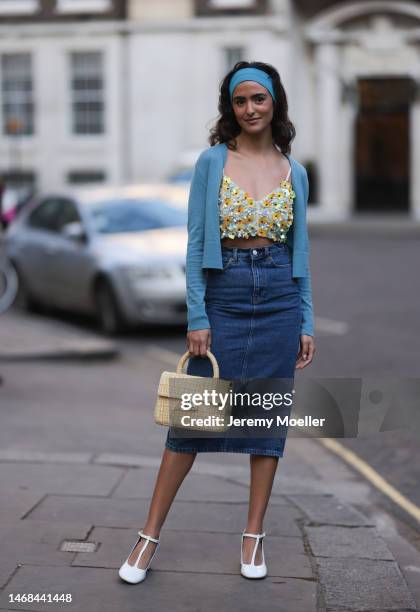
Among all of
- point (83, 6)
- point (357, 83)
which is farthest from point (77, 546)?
point (83, 6)

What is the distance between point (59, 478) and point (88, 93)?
2848cm

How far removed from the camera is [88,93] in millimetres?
32938

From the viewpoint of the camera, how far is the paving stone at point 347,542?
4504 millimetres

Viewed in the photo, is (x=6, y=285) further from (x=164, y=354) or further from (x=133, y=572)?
(x=133, y=572)

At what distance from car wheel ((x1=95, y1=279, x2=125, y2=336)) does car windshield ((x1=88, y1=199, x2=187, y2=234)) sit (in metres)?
0.66

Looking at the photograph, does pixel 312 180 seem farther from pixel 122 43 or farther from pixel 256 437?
pixel 256 437

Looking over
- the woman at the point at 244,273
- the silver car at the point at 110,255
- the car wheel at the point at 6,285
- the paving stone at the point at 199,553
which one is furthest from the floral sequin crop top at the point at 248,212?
the car wheel at the point at 6,285

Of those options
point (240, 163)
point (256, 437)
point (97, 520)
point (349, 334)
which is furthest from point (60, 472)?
point (349, 334)

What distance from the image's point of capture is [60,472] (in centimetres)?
564

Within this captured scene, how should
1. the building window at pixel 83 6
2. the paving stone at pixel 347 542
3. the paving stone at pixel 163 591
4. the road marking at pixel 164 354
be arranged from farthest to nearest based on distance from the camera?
the building window at pixel 83 6 → the road marking at pixel 164 354 → the paving stone at pixel 347 542 → the paving stone at pixel 163 591

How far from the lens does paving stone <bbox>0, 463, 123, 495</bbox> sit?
17.3ft

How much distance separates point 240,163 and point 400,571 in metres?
1.68

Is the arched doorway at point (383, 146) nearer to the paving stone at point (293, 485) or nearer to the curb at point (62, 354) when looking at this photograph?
the curb at point (62, 354)

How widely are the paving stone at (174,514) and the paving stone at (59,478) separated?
0.16 meters
